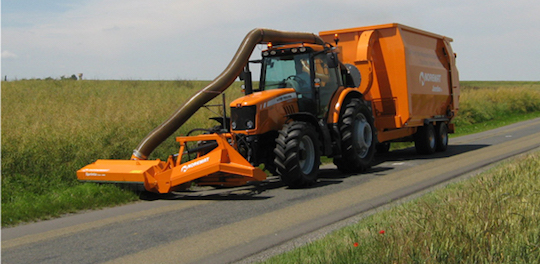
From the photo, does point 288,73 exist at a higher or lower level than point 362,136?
higher

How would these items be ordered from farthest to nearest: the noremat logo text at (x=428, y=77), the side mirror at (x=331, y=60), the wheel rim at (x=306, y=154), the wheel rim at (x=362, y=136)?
the noremat logo text at (x=428, y=77) < the wheel rim at (x=362, y=136) < the side mirror at (x=331, y=60) < the wheel rim at (x=306, y=154)

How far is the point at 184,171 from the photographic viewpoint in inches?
373

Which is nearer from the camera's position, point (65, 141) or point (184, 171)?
point (184, 171)

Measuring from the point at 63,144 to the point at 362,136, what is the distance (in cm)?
Answer: 656

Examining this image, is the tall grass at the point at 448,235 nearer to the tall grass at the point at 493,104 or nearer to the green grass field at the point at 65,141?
the green grass field at the point at 65,141

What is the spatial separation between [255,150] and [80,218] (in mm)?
3456

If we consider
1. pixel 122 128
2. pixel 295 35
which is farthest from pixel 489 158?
pixel 122 128

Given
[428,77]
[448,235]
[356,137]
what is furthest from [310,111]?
[448,235]

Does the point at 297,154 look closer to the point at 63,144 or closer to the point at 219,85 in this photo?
the point at 219,85

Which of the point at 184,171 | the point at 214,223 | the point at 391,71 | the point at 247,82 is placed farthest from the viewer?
the point at 391,71

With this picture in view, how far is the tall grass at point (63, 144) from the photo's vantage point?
9422 millimetres

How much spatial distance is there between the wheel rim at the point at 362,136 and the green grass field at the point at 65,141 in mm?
3218

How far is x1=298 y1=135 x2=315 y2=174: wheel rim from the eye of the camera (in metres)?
10.7

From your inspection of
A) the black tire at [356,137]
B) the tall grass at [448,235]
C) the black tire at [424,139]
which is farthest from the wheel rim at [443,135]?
the tall grass at [448,235]
